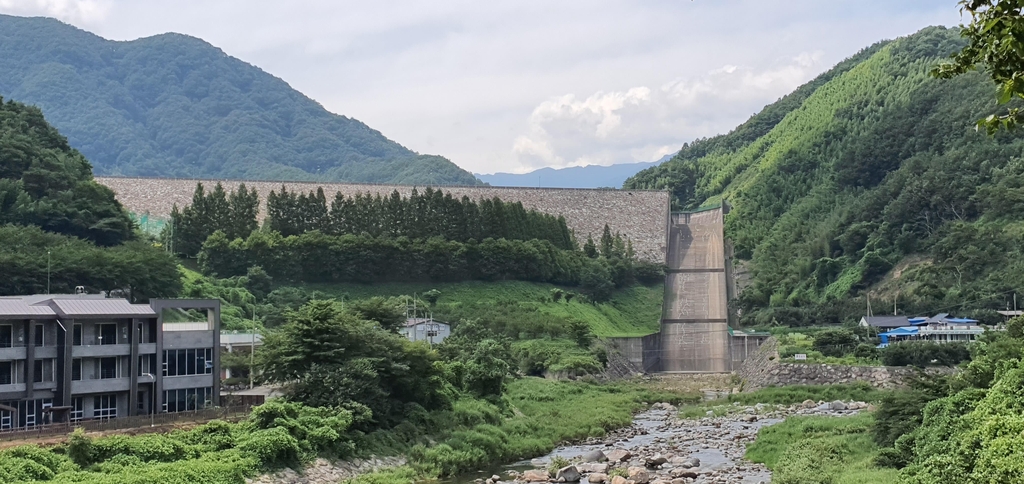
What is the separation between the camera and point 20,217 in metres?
59.4

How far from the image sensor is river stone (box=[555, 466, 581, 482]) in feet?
108

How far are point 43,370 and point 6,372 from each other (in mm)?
1244

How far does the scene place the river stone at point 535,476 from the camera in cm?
3319

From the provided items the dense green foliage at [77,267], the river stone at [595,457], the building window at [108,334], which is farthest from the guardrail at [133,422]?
the dense green foliage at [77,267]

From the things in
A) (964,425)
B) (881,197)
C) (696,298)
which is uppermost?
(881,197)

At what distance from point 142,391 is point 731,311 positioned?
5663cm

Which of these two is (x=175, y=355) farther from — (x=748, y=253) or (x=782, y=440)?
(x=748, y=253)

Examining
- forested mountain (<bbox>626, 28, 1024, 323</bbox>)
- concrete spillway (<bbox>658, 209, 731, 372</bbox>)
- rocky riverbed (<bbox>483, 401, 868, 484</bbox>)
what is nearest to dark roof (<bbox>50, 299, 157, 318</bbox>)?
rocky riverbed (<bbox>483, 401, 868, 484</bbox>)

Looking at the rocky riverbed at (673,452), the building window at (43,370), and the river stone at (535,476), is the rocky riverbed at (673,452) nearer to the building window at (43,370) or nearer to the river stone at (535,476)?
the river stone at (535,476)

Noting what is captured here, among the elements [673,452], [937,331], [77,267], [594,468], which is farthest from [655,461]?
[77,267]

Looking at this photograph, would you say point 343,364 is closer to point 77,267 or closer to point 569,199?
point 77,267

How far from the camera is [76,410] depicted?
33.5 metres

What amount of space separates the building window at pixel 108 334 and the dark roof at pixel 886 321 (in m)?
43.3

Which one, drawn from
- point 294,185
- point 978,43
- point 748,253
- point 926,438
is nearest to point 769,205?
point 748,253
